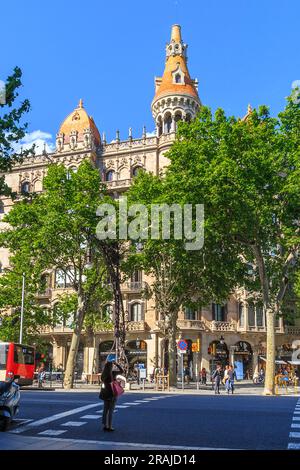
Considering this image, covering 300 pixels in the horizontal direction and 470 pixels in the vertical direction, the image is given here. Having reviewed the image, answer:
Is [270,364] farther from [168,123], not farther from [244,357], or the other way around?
[168,123]

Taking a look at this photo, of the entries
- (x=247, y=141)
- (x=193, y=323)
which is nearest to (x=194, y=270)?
(x=247, y=141)

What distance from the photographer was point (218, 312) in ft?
171

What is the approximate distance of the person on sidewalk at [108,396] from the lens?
11.4 m

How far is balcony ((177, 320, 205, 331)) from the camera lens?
4845 centimetres

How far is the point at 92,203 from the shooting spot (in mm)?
34750

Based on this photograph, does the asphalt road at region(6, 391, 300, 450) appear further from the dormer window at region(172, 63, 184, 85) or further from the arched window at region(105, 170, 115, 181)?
the dormer window at region(172, 63, 184, 85)

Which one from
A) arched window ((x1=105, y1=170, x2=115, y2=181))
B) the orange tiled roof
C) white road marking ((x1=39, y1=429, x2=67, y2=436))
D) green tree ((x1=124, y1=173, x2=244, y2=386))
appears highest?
the orange tiled roof

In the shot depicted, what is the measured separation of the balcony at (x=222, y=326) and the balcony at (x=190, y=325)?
4.85 ft

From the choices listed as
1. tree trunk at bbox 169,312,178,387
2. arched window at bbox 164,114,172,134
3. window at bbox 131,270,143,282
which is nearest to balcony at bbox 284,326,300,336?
window at bbox 131,270,143,282

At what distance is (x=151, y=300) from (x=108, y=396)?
133 ft

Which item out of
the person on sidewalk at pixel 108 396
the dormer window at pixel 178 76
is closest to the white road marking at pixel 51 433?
the person on sidewalk at pixel 108 396

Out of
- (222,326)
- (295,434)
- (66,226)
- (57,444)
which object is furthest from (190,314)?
(57,444)
